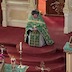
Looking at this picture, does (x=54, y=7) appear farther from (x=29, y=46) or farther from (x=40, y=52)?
(x=40, y=52)

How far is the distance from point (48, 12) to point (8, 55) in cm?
490

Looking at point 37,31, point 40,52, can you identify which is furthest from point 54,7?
point 40,52

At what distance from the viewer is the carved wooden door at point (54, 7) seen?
13.6 metres

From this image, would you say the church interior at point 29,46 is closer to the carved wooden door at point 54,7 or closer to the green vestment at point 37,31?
the carved wooden door at point 54,7

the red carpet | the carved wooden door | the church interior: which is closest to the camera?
the church interior

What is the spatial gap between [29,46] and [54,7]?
4481 mm

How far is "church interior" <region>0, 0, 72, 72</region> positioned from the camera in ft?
30.1

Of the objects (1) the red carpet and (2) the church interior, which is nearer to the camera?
(2) the church interior

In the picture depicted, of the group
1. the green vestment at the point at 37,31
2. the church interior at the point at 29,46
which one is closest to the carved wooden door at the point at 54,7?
the church interior at the point at 29,46

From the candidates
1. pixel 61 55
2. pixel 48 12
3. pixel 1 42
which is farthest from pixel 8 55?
pixel 48 12

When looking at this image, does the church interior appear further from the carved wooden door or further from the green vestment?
the green vestment

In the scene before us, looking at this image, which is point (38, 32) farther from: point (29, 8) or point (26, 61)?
point (29, 8)

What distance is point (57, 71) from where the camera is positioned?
911cm

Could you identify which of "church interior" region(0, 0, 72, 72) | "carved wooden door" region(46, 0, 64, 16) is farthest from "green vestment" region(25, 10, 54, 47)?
"carved wooden door" region(46, 0, 64, 16)
